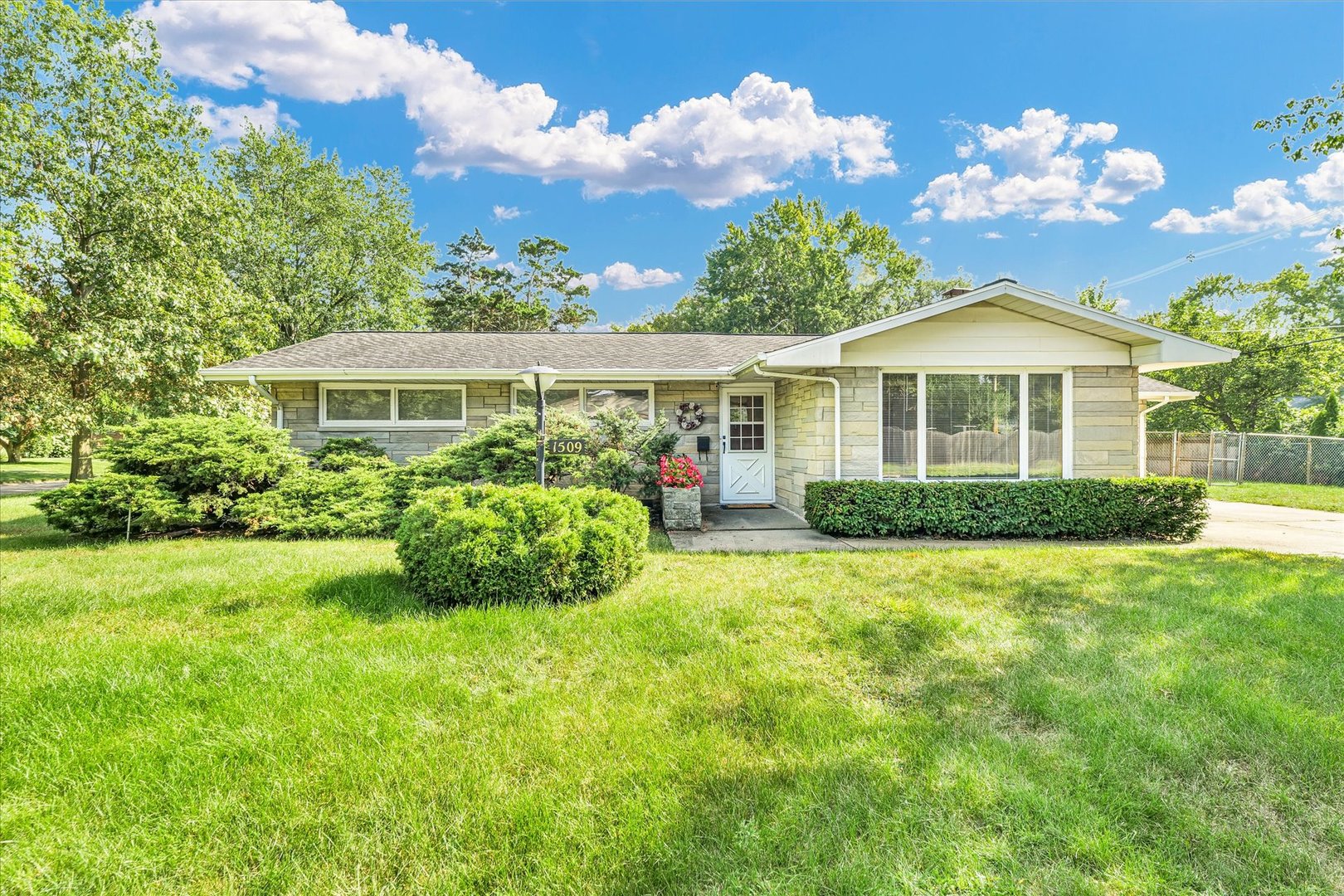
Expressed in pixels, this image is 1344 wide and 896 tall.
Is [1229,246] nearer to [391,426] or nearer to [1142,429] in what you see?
[1142,429]

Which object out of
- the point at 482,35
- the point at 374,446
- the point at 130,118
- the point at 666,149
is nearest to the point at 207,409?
the point at 374,446

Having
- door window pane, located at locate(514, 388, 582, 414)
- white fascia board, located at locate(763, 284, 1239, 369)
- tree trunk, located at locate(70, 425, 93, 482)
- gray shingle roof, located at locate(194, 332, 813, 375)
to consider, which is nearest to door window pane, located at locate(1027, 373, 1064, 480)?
white fascia board, located at locate(763, 284, 1239, 369)

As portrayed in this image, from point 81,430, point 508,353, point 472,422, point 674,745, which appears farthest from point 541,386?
point 81,430

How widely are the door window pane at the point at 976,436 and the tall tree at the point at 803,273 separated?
1981 cm

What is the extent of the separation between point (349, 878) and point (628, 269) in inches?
1391

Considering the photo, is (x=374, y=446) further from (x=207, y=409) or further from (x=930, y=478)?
(x=930, y=478)

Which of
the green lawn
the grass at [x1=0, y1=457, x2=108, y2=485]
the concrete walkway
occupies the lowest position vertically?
the green lawn

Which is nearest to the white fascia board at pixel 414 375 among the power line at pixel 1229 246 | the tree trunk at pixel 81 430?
the tree trunk at pixel 81 430

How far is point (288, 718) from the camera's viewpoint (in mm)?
2631

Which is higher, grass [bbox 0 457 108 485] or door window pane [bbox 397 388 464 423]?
door window pane [bbox 397 388 464 423]

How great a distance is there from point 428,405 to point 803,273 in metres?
22.1

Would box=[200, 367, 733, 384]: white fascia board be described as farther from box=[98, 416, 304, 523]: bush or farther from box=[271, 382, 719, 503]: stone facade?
box=[98, 416, 304, 523]: bush

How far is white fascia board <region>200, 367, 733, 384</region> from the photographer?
29.3 feet

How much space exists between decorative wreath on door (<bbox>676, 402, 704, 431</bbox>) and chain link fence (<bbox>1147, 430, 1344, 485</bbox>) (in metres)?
11.7
